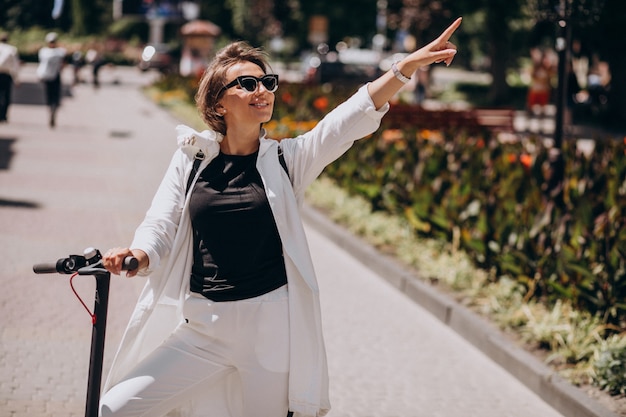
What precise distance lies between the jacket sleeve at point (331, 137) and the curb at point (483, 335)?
233 centimetres

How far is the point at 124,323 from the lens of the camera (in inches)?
264

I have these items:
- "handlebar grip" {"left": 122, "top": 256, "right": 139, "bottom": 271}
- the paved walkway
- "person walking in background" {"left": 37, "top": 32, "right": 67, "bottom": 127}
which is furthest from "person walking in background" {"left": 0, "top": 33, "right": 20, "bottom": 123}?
"handlebar grip" {"left": 122, "top": 256, "right": 139, "bottom": 271}

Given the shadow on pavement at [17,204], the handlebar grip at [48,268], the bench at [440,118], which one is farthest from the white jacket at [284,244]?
the bench at [440,118]

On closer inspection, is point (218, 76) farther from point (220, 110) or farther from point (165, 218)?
point (165, 218)

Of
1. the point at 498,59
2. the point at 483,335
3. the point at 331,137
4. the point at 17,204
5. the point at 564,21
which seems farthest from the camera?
the point at 498,59

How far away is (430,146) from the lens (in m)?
11.0

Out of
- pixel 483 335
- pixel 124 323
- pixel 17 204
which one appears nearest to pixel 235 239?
pixel 483 335

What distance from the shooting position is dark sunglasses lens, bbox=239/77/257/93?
334 centimetres

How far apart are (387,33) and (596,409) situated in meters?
58.0

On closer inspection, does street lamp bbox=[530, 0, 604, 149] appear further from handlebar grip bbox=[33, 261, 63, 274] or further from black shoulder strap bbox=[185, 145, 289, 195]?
handlebar grip bbox=[33, 261, 63, 274]

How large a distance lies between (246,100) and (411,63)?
1.93ft

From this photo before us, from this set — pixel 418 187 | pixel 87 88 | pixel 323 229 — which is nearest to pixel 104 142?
pixel 323 229

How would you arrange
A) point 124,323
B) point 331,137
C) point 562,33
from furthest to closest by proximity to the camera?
1. point 562,33
2. point 124,323
3. point 331,137

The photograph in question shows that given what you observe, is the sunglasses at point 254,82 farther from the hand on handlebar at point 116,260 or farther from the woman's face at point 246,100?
the hand on handlebar at point 116,260
